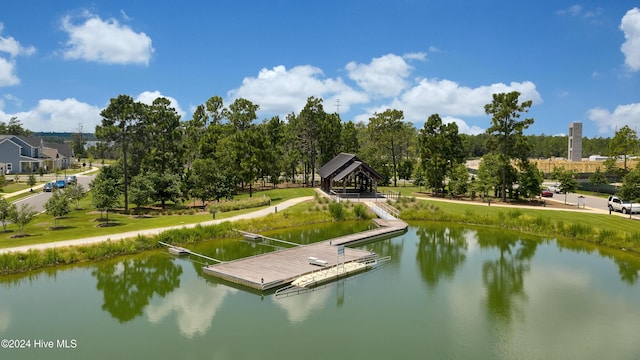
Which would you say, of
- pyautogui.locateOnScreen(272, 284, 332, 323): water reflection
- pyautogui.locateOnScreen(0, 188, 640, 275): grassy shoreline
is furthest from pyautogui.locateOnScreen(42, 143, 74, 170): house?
pyautogui.locateOnScreen(272, 284, 332, 323): water reflection

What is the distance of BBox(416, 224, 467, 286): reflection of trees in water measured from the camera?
75.8 feet

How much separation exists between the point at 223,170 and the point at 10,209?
22.8 metres

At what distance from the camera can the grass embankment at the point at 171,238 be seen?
70.1 feet

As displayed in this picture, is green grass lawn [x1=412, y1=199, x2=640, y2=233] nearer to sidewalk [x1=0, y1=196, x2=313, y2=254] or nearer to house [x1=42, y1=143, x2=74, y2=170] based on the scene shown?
sidewalk [x1=0, y1=196, x2=313, y2=254]

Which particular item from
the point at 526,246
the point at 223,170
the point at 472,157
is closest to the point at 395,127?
the point at 223,170

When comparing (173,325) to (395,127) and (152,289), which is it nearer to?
(152,289)

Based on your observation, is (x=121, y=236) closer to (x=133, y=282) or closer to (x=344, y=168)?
(x=133, y=282)

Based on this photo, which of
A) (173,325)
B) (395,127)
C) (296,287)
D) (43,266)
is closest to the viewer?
(173,325)

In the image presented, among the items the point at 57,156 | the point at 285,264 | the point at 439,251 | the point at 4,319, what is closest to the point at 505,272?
the point at 439,251

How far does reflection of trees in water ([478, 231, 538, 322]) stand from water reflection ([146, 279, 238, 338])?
10825 mm

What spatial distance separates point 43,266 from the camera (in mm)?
21750

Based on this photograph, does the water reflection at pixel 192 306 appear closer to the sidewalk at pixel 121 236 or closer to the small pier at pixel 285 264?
the small pier at pixel 285 264

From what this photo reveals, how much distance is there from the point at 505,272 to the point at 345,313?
1082 centimetres

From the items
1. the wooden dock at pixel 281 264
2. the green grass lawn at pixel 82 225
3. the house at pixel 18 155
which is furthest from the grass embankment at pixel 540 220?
the house at pixel 18 155
